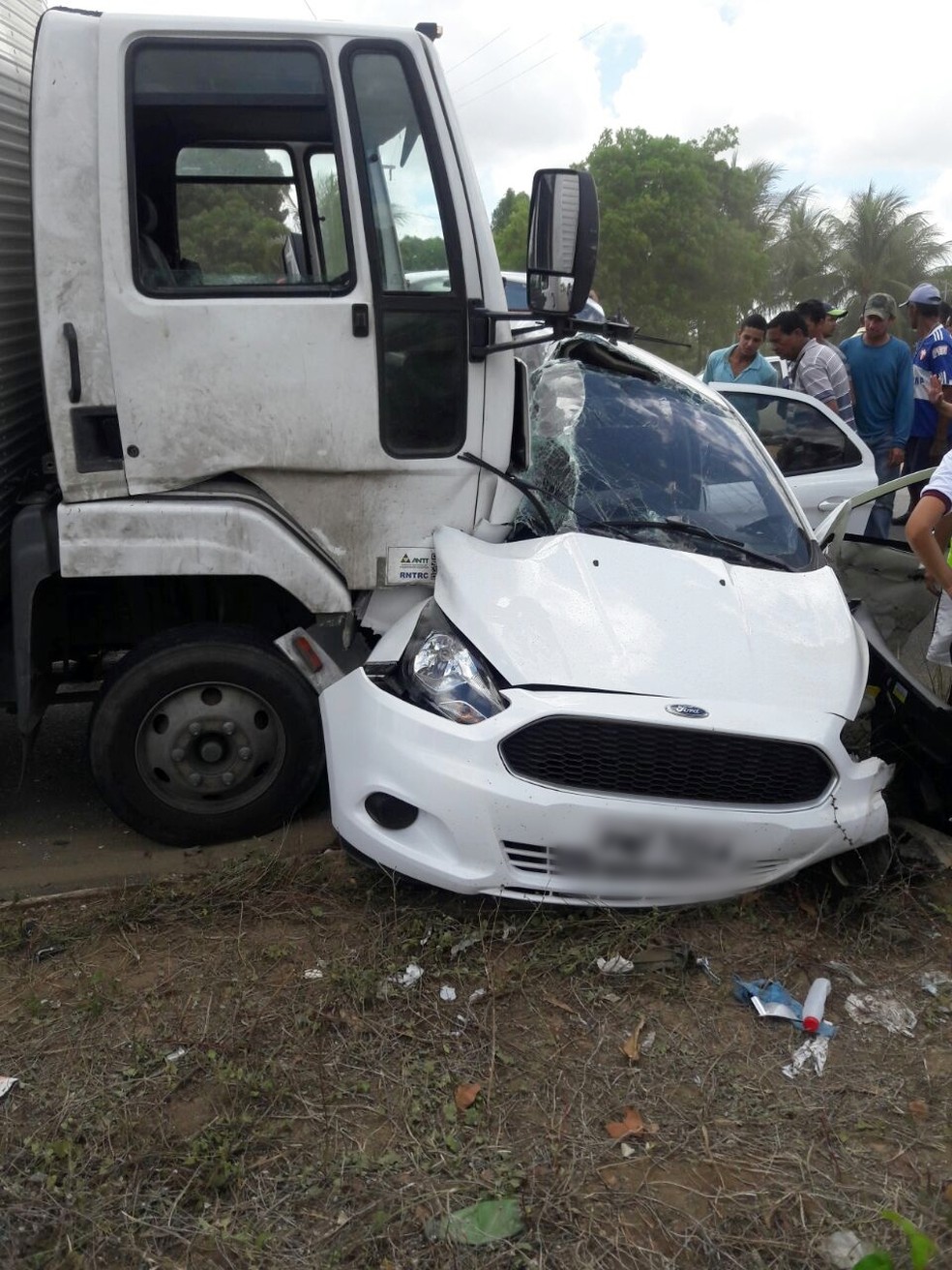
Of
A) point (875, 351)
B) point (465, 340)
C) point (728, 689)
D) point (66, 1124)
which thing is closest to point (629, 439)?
point (465, 340)

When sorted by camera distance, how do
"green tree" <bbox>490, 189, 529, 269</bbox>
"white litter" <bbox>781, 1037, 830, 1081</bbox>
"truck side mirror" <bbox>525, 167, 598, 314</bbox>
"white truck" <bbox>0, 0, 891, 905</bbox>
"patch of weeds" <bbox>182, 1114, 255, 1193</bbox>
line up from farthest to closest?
"green tree" <bbox>490, 189, 529, 269</bbox> < "truck side mirror" <bbox>525, 167, 598, 314</bbox> < "white truck" <bbox>0, 0, 891, 905</bbox> < "white litter" <bbox>781, 1037, 830, 1081</bbox> < "patch of weeds" <bbox>182, 1114, 255, 1193</bbox>

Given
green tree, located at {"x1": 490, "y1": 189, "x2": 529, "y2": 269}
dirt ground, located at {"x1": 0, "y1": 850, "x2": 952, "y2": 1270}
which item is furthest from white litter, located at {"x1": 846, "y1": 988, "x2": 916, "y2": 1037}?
green tree, located at {"x1": 490, "y1": 189, "x2": 529, "y2": 269}

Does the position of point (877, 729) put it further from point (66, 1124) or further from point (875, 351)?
point (875, 351)

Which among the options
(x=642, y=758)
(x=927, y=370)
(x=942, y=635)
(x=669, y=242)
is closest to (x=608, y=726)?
(x=642, y=758)

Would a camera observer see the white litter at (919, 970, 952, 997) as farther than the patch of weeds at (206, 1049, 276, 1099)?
Yes

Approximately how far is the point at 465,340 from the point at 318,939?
204cm

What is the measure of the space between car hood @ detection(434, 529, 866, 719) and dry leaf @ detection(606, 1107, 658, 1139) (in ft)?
3.71

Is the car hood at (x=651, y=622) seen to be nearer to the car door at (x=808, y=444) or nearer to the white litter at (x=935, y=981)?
the white litter at (x=935, y=981)

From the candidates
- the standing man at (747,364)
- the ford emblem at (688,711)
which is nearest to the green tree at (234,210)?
Answer: the ford emblem at (688,711)

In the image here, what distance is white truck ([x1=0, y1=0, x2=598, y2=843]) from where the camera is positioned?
369cm

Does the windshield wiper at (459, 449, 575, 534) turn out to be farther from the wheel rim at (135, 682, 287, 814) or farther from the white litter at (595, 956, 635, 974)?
the white litter at (595, 956, 635, 974)

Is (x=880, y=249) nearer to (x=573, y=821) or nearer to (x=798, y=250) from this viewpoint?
(x=798, y=250)

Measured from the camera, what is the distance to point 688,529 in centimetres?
393

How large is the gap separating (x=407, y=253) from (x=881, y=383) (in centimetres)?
467
